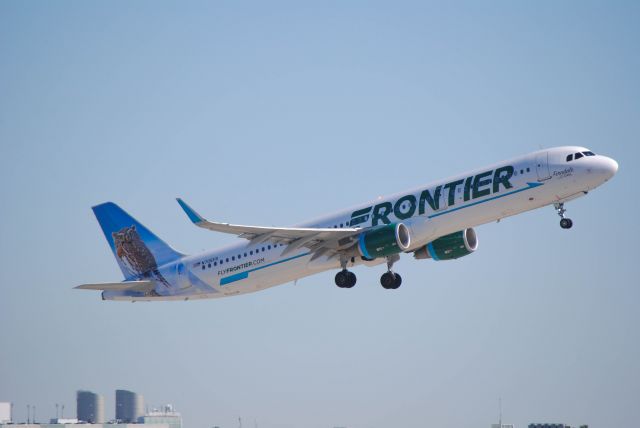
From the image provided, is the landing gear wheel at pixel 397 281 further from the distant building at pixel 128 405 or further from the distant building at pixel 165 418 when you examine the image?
the distant building at pixel 128 405

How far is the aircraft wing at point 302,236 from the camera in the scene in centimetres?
6094

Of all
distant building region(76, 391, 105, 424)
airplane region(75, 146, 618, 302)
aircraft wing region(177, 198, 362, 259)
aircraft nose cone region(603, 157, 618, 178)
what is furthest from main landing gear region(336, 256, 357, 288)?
distant building region(76, 391, 105, 424)

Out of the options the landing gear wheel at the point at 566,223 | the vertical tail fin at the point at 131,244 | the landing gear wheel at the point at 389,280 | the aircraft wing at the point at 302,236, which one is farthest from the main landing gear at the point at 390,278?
the vertical tail fin at the point at 131,244

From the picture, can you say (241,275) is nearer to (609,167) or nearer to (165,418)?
(609,167)

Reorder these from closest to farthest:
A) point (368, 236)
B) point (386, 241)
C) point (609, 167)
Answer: point (609, 167) < point (386, 241) < point (368, 236)

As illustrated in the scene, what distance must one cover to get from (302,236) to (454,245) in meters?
9.51

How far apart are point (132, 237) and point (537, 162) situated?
30.3 meters

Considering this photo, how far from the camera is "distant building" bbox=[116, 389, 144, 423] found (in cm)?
11806

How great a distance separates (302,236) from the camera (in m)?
63.4

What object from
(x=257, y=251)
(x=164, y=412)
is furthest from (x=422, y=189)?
(x=164, y=412)

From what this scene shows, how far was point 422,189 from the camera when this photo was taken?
62031 millimetres

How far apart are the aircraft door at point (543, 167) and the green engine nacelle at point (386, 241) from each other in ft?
26.6

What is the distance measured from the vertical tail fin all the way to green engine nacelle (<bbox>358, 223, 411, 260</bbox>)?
632 inches

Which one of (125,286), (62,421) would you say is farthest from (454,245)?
(62,421)
